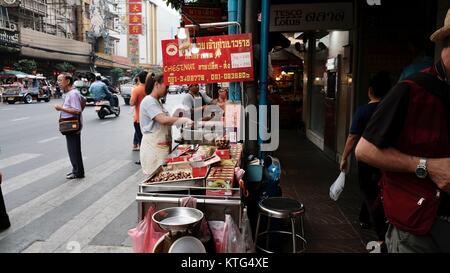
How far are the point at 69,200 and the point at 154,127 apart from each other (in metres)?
2.41

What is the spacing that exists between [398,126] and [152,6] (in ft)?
294

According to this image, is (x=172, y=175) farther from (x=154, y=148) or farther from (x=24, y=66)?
(x=24, y=66)

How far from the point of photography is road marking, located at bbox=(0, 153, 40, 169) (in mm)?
8416

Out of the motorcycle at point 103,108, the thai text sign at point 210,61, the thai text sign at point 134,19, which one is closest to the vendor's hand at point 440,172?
the thai text sign at point 210,61

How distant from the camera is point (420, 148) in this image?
1.84m

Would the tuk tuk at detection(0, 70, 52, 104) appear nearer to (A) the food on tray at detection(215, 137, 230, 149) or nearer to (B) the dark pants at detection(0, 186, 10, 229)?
(B) the dark pants at detection(0, 186, 10, 229)

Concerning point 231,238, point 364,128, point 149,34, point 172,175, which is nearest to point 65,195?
point 172,175

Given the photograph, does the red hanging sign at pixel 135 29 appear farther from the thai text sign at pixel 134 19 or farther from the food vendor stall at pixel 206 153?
the food vendor stall at pixel 206 153

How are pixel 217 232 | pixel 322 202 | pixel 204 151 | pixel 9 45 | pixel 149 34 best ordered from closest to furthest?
pixel 217 232 → pixel 204 151 → pixel 322 202 → pixel 9 45 → pixel 149 34

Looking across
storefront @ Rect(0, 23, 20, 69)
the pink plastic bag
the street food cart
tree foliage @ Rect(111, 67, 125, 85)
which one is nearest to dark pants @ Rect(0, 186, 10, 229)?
the street food cart

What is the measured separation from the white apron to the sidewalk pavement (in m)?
2.07
